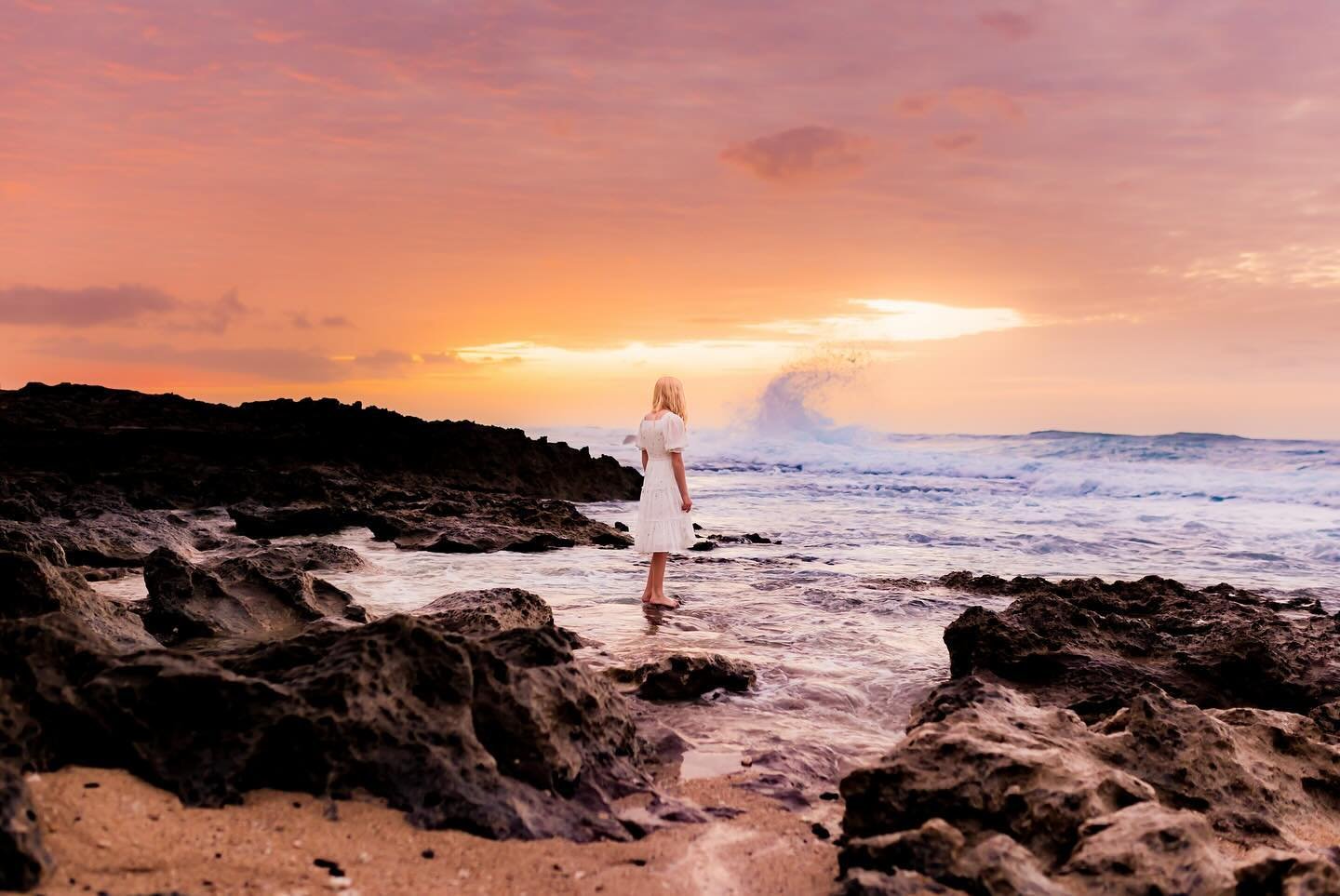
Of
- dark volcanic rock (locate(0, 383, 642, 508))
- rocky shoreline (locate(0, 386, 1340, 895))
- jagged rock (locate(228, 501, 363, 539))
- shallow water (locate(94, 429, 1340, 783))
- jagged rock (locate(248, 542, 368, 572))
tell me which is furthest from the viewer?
dark volcanic rock (locate(0, 383, 642, 508))

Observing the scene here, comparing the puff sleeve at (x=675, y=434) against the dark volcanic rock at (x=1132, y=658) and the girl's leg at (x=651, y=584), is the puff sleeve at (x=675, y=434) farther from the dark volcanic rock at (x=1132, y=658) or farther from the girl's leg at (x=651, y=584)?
the dark volcanic rock at (x=1132, y=658)

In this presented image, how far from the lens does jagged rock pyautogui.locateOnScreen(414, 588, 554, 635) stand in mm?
6352

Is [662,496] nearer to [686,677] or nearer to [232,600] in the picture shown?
[686,677]

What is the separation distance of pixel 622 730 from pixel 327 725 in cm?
134

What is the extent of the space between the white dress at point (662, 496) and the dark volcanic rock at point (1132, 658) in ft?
11.6

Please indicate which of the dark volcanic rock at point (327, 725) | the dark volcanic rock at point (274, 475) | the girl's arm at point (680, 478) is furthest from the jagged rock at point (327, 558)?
the dark volcanic rock at point (327, 725)

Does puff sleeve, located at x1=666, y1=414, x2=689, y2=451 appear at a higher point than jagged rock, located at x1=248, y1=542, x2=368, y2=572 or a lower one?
higher

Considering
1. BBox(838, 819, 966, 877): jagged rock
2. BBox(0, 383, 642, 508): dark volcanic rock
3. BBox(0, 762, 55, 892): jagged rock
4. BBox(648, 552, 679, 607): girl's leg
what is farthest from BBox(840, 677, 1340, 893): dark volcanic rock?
BBox(0, 383, 642, 508): dark volcanic rock

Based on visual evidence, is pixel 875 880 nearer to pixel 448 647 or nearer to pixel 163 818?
pixel 448 647

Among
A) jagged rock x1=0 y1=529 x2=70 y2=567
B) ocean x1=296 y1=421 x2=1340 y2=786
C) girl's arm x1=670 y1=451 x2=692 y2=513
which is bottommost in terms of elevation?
ocean x1=296 y1=421 x2=1340 y2=786

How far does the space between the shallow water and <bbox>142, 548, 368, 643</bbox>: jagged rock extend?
1.10 metres

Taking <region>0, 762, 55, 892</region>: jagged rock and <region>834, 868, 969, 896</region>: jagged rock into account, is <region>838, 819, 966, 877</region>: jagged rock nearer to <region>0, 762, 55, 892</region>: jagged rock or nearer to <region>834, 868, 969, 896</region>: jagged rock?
<region>834, 868, 969, 896</region>: jagged rock

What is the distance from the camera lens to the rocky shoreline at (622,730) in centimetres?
307

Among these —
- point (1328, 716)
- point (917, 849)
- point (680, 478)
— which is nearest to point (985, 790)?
point (917, 849)
